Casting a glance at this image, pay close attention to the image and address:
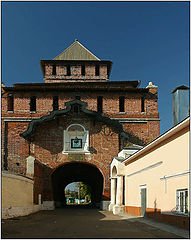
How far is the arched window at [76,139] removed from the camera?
2256 centimetres

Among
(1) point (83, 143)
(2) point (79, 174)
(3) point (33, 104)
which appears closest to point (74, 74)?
(3) point (33, 104)

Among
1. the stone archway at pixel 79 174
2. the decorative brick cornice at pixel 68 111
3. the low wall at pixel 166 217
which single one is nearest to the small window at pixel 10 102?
the decorative brick cornice at pixel 68 111

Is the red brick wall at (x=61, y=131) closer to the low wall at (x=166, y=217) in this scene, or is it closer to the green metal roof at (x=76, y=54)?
the green metal roof at (x=76, y=54)

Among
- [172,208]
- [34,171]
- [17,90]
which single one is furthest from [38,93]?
[172,208]

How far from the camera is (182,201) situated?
9508 mm

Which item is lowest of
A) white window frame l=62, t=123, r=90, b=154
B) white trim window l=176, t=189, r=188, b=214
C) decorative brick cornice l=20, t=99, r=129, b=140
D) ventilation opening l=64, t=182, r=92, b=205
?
ventilation opening l=64, t=182, r=92, b=205

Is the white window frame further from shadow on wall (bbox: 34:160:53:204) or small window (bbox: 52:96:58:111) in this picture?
small window (bbox: 52:96:58:111)

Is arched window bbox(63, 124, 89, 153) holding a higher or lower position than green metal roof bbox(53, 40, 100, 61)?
lower

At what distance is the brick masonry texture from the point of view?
22156 millimetres

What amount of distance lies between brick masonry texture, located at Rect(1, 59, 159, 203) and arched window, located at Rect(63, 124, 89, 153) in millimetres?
315

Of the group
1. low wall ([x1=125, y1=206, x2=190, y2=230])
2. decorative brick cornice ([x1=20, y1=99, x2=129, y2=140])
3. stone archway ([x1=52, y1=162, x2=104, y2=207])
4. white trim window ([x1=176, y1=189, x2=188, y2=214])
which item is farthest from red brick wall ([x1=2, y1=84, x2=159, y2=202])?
white trim window ([x1=176, y1=189, x2=188, y2=214])

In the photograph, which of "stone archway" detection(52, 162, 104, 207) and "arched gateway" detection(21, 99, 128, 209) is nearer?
"arched gateway" detection(21, 99, 128, 209)

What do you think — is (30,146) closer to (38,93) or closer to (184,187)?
(38,93)

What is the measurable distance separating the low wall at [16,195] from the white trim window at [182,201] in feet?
26.0
